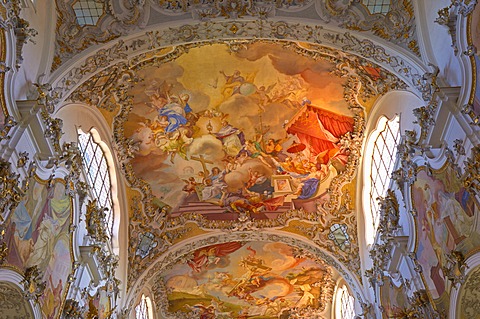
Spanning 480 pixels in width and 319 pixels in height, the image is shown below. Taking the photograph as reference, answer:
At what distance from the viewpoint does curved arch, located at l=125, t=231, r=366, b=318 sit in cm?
1702

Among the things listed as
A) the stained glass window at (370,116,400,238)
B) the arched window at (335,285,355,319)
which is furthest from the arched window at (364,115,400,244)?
the arched window at (335,285,355,319)

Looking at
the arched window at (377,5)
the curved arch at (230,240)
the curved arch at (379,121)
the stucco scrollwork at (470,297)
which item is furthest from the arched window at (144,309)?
the arched window at (377,5)

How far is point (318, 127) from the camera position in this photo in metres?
15.7

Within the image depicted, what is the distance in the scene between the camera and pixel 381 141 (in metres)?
15.0

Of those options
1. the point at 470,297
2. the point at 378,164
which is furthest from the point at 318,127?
the point at 470,297

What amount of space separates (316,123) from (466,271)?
6726mm

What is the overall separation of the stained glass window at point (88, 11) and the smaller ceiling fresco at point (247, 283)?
9391 millimetres

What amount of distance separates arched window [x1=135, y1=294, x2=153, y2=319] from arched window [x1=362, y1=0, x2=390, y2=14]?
12.5 m

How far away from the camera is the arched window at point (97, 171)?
14.0 m

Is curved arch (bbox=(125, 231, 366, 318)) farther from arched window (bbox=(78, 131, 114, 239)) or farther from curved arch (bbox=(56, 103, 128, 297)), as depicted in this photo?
arched window (bbox=(78, 131, 114, 239))

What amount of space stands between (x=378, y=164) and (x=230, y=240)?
217 inches

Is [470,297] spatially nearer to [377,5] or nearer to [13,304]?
[377,5]

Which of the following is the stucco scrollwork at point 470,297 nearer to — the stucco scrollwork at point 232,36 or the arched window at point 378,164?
the stucco scrollwork at point 232,36

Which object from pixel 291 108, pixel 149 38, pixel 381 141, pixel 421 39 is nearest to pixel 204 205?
pixel 291 108
